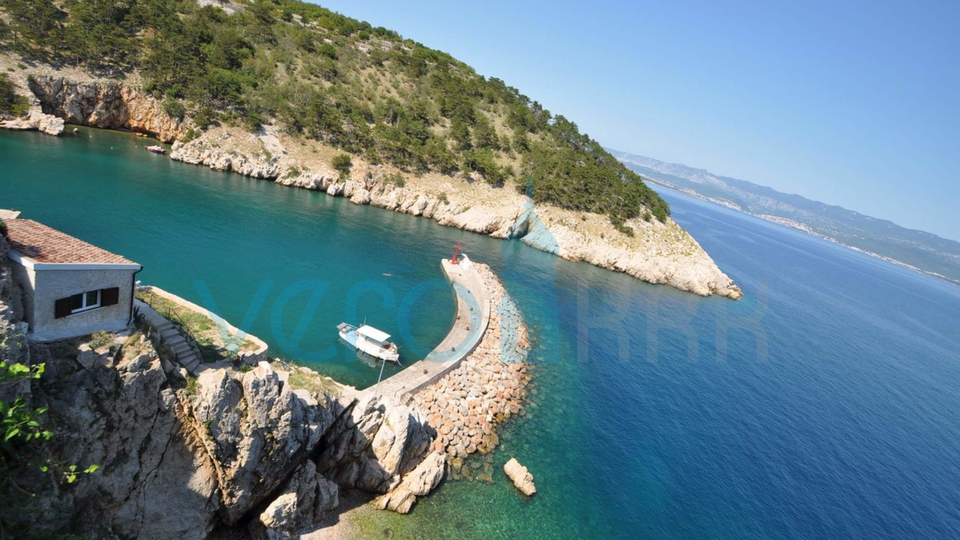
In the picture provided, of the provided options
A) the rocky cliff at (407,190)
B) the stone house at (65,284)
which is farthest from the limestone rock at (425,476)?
the rocky cliff at (407,190)

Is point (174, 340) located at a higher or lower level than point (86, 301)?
lower

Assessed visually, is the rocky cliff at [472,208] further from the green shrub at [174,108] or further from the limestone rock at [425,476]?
the limestone rock at [425,476]

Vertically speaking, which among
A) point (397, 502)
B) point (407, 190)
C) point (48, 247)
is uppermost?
point (407, 190)

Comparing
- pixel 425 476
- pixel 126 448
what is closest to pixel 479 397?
pixel 425 476

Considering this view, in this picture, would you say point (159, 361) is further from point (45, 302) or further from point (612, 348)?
point (612, 348)

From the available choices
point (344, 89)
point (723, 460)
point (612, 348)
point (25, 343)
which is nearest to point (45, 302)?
point (25, 343)

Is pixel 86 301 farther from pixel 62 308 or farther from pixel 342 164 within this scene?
pixel 342 164
